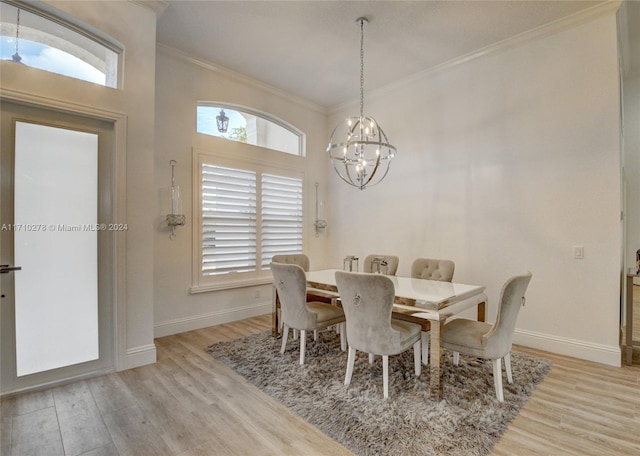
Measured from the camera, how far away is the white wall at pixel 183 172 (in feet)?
12.5

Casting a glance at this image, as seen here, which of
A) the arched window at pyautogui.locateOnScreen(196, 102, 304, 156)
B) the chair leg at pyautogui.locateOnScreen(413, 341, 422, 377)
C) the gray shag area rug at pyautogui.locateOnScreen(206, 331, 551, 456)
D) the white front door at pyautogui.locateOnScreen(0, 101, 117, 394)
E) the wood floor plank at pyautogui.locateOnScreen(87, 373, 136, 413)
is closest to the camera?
the gray shag area rug at pyautogui.locateOnScreen(206, 331, 551, 456)

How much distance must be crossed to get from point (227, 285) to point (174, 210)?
126 cm

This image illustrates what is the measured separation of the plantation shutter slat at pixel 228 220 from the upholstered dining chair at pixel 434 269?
239cm

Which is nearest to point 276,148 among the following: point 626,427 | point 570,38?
point 570,38

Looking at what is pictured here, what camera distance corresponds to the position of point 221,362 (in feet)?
10.1

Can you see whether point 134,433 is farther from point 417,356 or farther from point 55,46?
point 55,46

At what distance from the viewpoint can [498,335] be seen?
2275mm

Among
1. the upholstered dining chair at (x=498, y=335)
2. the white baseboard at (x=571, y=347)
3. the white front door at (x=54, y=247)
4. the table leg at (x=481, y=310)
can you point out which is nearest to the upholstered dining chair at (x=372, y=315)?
the upholstered dining chair at (x=498, y=335)

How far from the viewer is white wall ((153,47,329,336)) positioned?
3.82 m

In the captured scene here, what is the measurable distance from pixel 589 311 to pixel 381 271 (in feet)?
6.95

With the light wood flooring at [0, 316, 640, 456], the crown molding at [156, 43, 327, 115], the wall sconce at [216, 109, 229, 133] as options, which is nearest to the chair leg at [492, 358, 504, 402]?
the light wood flooring at [0, 316, 640, 456]

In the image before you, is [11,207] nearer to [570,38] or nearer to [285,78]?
[285,78]

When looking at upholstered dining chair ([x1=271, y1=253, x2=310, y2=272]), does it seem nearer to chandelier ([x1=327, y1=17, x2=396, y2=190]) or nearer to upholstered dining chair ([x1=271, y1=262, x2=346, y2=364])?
upholstered dining chair ([x1=271, y1=262, x2=346, y2=364])

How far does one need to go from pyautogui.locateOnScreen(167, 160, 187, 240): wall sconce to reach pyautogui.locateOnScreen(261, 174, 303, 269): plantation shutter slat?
129 cm
